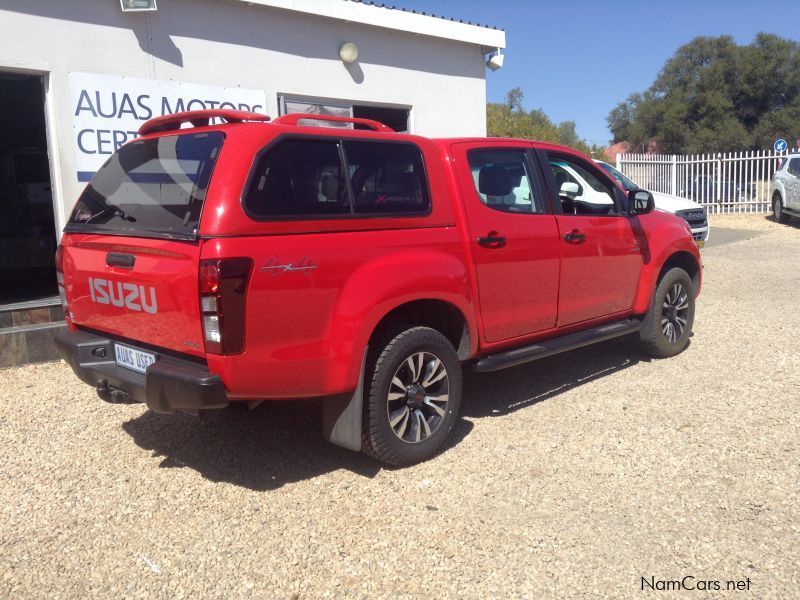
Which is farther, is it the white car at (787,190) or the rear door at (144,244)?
the white car at (787,190)

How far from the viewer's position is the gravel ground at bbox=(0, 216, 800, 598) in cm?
303

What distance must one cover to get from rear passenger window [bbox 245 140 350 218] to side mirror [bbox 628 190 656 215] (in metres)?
2.83

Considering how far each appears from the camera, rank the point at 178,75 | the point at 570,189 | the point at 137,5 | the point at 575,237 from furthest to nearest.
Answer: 1. the point at 178,75
2. the point at 137,5
3. the point at 570,189
4. the point at 575,237

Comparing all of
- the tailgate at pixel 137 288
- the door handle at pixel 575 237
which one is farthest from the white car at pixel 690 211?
the tailgate at pixel 137 288

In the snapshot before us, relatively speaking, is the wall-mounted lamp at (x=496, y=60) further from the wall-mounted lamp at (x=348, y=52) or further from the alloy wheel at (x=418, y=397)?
the alloy wheel at (x=418, y=397)

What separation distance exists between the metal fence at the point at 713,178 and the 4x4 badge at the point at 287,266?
1922 cm

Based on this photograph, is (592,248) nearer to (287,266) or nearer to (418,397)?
(418,397)

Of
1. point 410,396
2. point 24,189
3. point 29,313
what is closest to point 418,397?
point 410,396

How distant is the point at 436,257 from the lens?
406 cm

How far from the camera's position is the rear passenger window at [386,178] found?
151 inches

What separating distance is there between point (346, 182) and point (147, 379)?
1.43m

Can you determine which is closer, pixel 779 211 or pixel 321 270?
pixel 321 270

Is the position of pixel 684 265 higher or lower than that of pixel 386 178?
lower

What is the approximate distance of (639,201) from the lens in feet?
18.5
